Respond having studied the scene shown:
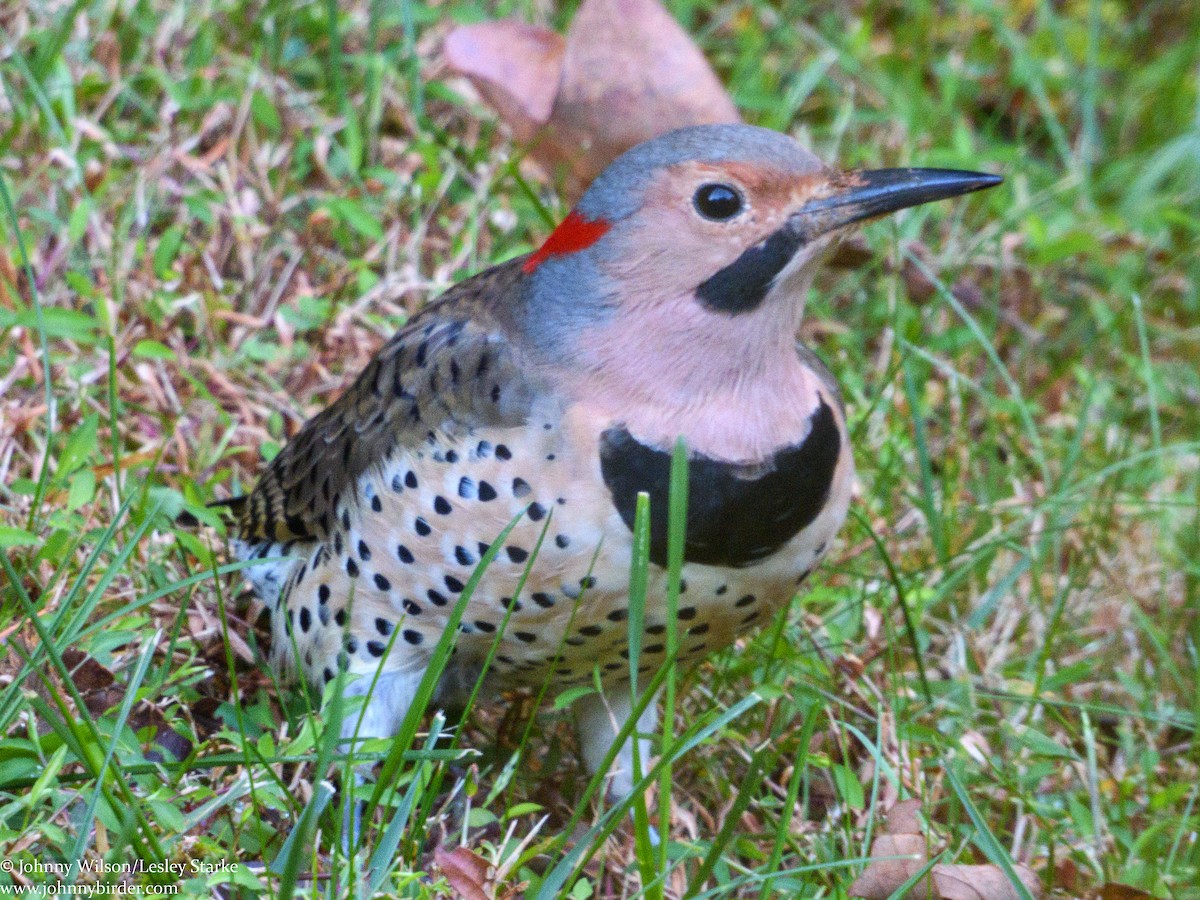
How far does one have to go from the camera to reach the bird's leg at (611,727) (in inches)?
145

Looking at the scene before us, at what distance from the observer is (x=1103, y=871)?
11.9 ft

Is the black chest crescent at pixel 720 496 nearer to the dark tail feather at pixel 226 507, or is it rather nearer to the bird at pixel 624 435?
the bird at pixel 624 435

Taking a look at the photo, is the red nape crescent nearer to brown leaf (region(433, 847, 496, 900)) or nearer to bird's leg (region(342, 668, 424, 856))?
bird's leg (region(342, 668, 424, 856))

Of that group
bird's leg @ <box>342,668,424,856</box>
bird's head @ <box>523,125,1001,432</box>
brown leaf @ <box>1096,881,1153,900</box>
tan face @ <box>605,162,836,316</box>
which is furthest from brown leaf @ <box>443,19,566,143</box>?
brown leaf @ <box>1096,881,1153,900</box>

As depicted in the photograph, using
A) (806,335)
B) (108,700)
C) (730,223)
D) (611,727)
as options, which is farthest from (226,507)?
(806,335)

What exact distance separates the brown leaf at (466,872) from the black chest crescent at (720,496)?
662mm

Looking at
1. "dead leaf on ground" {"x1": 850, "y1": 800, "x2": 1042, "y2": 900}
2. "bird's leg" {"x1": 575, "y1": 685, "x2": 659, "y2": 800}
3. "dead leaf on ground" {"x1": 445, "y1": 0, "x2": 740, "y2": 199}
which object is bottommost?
"dead leaf on ground" {"x1": 850, "y1": 800, "x2": 1042, "y2": 900}

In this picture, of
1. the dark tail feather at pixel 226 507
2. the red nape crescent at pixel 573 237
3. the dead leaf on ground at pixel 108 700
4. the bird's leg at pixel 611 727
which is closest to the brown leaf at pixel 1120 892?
the bird's leg at pixel 611 727

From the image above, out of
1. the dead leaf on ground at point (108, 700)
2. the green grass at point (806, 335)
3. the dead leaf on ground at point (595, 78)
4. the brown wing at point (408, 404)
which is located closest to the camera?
the green grass at point (806, 335)

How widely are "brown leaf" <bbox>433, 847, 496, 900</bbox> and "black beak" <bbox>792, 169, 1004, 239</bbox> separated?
4.41 feet

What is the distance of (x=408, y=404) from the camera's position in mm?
3436

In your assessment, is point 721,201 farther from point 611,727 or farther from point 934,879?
point 934,879

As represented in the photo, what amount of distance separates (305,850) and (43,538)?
110 centimetres

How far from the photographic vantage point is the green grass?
10.4ft
